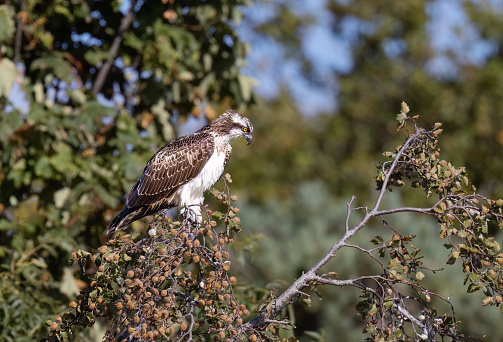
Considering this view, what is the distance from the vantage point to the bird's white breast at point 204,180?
645 cm

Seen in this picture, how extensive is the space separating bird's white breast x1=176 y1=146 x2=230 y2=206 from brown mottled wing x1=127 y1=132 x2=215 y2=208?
0.13 feet

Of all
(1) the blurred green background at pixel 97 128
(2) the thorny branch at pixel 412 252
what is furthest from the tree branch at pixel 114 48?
(2) the thorny branch at pixel 412 252

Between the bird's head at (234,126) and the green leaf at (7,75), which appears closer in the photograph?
the bird's head at (234,126)

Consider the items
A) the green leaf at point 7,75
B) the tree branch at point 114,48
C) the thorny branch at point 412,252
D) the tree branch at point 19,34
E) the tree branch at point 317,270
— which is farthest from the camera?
the tree branch at point 114,48

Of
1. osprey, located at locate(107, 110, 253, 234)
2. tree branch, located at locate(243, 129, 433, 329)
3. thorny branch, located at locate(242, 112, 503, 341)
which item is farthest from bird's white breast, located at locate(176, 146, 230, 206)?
tree branch, located at locate(243, 129, 433, 329)

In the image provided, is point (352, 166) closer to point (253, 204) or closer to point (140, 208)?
point (253, 204)

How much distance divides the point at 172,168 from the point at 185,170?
111 mm

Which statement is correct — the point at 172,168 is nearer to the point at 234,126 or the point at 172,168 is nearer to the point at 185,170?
the point at 185,170

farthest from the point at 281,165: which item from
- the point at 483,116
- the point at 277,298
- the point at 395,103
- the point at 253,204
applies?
the point at 277,298

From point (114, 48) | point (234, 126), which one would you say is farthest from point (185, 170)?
point (114, 48)

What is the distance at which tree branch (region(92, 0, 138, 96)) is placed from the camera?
7539 millimetres

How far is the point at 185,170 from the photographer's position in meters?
6.48

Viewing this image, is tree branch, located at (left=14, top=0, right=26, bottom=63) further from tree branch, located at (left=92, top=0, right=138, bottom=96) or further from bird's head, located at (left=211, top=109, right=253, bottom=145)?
bird's head, located at (left=211, top=109, right=253, bottom=145)

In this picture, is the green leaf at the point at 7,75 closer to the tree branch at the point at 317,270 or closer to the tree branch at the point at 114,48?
the tree branch at the point at 114,48
